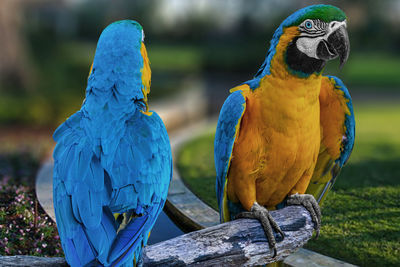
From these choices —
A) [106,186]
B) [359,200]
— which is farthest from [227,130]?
[359,200]

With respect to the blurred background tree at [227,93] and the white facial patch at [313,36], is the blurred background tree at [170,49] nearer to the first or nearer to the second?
the blurred background tree at [227,93]

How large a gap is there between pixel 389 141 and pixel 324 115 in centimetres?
360

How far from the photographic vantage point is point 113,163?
165 centimetres

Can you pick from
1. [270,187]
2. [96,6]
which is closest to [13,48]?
[270,187]

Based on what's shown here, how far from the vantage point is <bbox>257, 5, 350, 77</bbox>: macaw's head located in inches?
73.0

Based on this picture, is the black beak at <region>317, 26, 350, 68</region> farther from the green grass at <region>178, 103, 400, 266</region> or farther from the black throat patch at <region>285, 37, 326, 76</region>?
the green grass at <region>178, 103, 400, 266</region>

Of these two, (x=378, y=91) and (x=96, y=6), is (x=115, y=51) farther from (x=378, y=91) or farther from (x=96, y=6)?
(x=96, y=6)

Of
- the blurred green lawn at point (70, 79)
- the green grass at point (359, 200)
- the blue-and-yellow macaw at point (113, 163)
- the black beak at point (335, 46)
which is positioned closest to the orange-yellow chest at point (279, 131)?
the black beak at point (335, 46)

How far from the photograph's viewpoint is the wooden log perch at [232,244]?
185cm

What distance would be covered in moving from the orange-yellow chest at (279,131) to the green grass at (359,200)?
2.06 feet

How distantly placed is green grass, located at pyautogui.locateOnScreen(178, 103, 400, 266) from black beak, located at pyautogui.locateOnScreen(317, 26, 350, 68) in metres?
1.14

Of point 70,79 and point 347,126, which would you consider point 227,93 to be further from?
point 347,126

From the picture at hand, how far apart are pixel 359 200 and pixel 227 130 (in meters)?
1.47

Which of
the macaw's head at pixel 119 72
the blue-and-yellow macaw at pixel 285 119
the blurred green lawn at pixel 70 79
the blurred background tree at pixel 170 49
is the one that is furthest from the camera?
the blurred background tree at pixel 170 49
